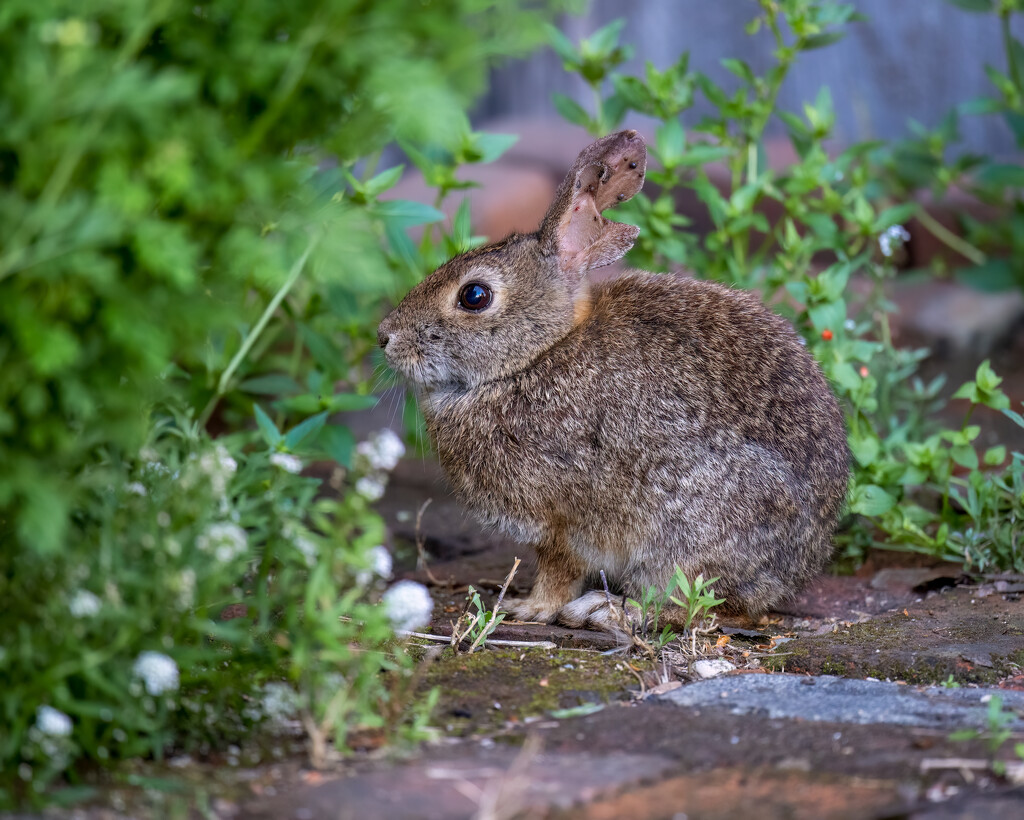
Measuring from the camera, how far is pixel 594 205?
5.11 metres

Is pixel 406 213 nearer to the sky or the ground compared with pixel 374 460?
nearer to the sky

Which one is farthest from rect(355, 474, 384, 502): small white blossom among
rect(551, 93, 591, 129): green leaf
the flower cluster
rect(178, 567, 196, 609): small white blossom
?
rect(551, 93, 591, 129): green leaf

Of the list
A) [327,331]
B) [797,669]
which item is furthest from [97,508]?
[327,331]

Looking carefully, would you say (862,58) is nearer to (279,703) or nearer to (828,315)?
(828,315)

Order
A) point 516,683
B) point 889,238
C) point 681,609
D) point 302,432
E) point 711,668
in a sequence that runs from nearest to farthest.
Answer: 1. point 516,683
2. point 711,668
3. point 302,432
4. point 681,609
5. point 889,238

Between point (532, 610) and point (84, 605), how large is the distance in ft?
8.13

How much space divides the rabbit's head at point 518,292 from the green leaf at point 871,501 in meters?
1.46

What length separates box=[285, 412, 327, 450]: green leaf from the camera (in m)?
4.29

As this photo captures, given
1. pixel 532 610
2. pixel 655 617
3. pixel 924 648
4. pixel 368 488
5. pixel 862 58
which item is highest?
pixel 862 58

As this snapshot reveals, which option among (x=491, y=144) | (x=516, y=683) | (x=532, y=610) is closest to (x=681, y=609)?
(x=532, y=610)

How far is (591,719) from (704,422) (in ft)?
5.42

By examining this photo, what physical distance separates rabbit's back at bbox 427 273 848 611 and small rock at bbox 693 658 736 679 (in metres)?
0.64

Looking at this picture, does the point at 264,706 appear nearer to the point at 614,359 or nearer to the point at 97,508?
the point at 97,508

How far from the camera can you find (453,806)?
252 cm
